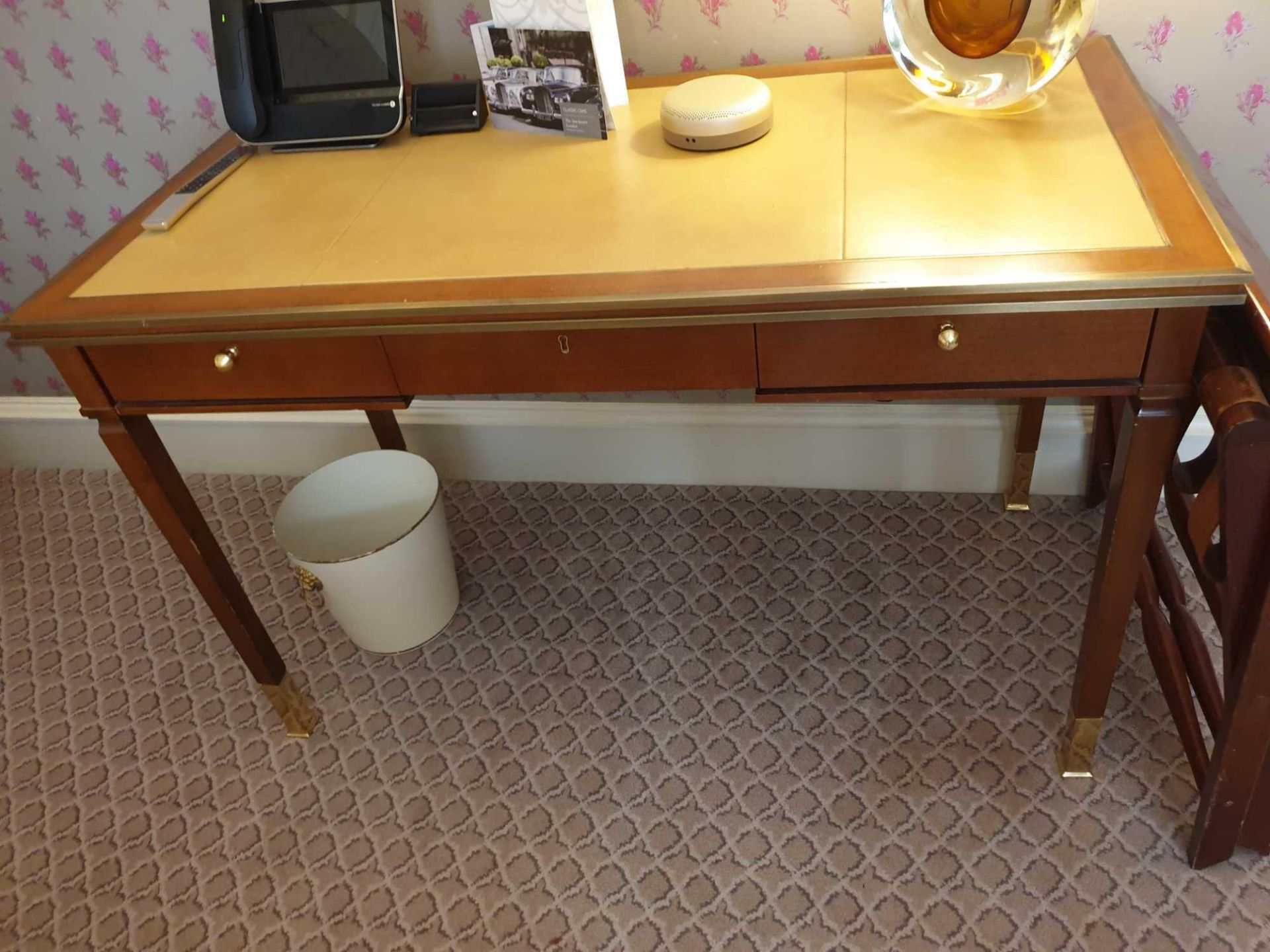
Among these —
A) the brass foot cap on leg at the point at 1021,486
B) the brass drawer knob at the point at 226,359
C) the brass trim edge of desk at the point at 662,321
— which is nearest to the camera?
the brass trim edge of desk at the point at 662,321

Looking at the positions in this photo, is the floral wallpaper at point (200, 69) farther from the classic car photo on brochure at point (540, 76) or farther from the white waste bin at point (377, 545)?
the white waste bin at point (377, 545)

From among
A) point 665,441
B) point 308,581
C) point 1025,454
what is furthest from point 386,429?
point 1025,454

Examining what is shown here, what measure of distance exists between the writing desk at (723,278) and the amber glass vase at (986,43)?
0.10ft

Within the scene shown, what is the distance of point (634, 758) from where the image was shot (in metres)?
1.52

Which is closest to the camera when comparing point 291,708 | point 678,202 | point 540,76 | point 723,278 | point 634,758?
point 723,278

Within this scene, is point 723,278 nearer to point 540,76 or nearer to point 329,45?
point 540,76

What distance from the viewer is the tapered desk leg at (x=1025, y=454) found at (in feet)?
5.43

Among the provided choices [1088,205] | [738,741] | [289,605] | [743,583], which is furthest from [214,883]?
[1088,205]

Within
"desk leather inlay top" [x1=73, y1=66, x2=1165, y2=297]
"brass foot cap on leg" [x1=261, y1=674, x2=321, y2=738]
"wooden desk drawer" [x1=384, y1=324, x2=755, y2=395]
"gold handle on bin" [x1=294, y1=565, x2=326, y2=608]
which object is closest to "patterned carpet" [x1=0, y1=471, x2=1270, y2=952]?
"brass foot cap on leg" [x1=261, y1=674, x2=321, y2=738]

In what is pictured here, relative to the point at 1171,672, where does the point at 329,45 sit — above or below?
above

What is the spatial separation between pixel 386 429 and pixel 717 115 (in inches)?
38.0

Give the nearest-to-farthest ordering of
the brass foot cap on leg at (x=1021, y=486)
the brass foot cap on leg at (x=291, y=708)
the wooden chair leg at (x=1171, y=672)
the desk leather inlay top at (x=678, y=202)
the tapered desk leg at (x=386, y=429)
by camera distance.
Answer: the desk leather inlay top at (x=678, y=202) < the wooden chair leg at (x=1171, y=672) < the brass foot cap on leg at (x=291, y=708) < the brass foot cap on leg at (x=1021, y=486) < the tapered desk leg at (x=386, y=429)

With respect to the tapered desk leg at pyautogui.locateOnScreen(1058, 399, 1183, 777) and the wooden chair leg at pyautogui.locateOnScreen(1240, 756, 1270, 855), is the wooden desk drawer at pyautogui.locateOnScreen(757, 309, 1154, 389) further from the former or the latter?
the wooden chair leg at pyautogui.locateOnScreen(1240, 756, 1270, 855)

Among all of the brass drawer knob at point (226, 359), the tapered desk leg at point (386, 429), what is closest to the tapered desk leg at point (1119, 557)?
the brass drawer knob at point (226, 359)
